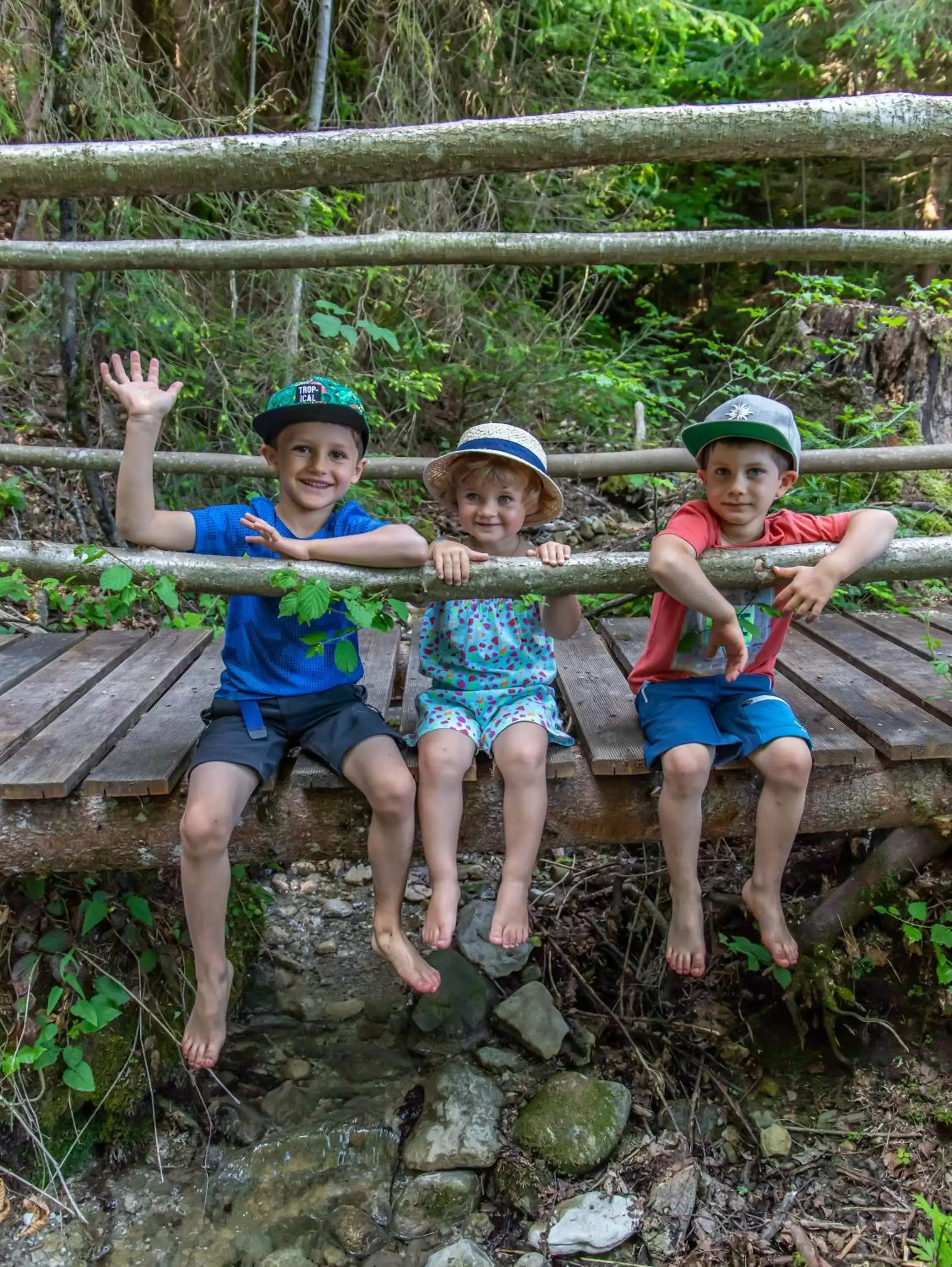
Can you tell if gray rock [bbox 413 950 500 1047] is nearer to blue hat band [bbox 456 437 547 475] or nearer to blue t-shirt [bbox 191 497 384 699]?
blue t-shirt [bbox 191 497 384 699]

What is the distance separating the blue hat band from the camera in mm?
2521

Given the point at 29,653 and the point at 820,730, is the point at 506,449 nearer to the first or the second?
the point at 820,730

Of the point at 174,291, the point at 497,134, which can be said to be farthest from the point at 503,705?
the point at 174,291

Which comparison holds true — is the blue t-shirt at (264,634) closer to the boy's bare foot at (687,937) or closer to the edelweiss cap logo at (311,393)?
the edelweiss cap logo at (311,393)

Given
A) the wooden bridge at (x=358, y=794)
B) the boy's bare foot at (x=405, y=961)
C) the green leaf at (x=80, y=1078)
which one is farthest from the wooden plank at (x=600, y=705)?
the green leaf at (x=80, y=1078)

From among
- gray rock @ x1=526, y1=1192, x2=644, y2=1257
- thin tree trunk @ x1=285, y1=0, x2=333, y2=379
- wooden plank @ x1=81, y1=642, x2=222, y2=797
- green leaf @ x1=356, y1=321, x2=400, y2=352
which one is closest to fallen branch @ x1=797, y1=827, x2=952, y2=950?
gray rock @ x1=526, y1=1192, x2=644, y2=1257

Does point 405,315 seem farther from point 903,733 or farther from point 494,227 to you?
point 903,733

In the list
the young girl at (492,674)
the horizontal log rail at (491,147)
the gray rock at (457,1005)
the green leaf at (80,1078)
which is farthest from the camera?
the gray rock at (457,1005)

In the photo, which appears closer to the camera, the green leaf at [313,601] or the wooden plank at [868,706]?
the green leaf at [313,601]

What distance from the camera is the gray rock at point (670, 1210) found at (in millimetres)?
2512

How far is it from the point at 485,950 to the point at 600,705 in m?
1.38

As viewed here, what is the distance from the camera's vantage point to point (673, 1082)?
304 centimetres

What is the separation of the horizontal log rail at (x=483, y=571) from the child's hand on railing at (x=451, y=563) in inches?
0.9

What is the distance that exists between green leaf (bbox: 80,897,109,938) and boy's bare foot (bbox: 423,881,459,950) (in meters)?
1.18
